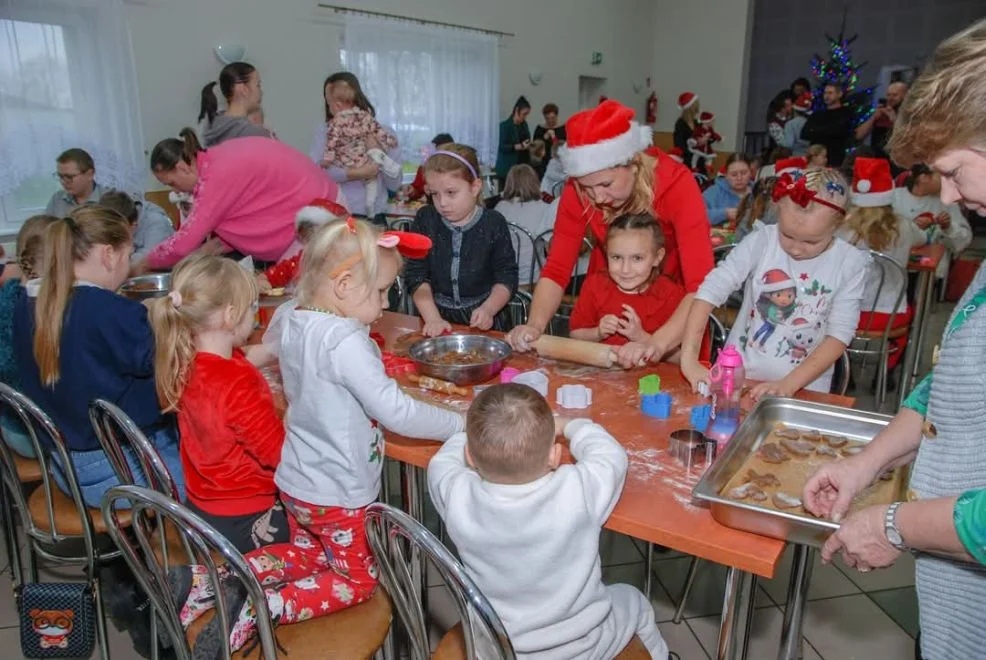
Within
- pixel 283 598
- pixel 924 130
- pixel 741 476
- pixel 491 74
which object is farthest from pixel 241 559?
pixel 491 74

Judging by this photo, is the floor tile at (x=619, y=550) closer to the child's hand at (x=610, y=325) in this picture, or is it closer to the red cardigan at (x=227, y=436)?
the child's hand at (x=610, y=325)

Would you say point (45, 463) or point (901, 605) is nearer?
point (45, 463)

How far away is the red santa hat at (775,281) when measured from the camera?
219 centimetres

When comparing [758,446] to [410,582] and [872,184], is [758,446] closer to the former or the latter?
[410,582]

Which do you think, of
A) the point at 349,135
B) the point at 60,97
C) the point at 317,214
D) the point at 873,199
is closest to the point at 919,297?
the point at 873,199

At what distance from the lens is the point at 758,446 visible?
1.61m

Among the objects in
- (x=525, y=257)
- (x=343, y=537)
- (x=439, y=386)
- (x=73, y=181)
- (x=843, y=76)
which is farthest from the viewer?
(x=843, y=76)

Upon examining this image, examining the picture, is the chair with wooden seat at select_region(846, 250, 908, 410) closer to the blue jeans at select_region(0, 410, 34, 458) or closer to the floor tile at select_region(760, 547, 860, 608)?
the floor tile at select_region(760, 547, 860, 608)

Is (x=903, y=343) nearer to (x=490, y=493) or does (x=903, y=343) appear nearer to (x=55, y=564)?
(x=490, y=493)

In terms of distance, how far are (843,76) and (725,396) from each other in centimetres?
1004

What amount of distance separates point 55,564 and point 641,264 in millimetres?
2466

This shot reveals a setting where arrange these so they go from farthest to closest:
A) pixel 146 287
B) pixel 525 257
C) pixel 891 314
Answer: pixel 525 257
pixel 891 314
pixel 146 287

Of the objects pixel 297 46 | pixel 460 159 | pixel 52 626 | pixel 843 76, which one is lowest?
pixel 52 626

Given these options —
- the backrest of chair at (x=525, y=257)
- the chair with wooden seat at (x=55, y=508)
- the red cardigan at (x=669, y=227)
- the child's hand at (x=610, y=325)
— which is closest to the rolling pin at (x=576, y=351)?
the child's hand at (x=610, y=325)
